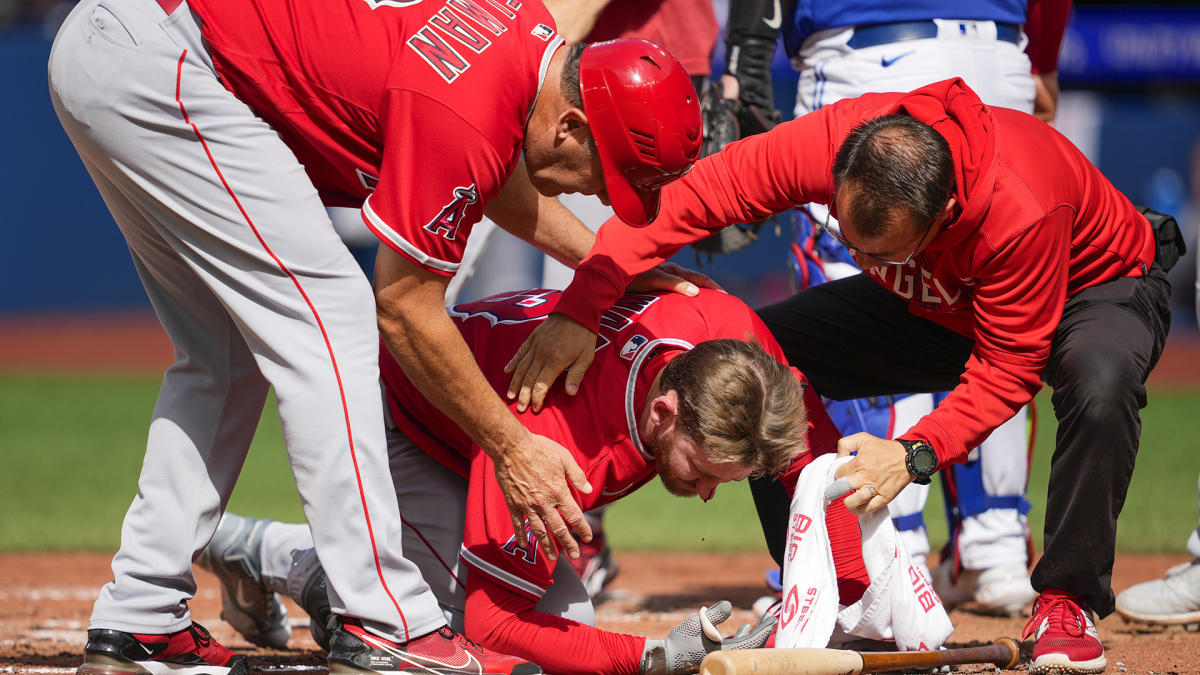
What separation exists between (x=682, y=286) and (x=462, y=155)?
1.13 metres

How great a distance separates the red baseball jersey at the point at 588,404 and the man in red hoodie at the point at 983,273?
108mm

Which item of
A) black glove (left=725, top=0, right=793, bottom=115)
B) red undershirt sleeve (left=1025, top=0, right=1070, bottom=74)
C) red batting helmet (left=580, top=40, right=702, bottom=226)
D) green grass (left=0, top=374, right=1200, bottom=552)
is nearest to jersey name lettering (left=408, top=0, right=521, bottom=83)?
red batting helmet (left=580, top=40, right=702, bottom=226)

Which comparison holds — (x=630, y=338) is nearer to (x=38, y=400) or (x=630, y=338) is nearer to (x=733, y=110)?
(x=733, y=110)

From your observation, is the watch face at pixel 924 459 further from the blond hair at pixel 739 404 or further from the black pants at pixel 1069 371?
the black pants at pixel 1069 371

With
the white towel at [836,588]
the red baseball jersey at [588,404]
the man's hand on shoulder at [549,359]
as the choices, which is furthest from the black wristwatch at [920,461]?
the man's hand on shoulder at [549,359]

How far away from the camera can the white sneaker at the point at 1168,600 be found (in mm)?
4188

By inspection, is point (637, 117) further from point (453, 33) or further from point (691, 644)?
point (691, 644)

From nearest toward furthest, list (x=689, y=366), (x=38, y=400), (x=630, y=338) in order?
(x=689, y=366) < (x=630, y=338) < (x=38, y=400)

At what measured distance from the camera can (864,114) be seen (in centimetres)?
360

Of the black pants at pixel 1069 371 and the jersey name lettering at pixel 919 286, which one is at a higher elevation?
the jersey name lettering at pixel 919 286

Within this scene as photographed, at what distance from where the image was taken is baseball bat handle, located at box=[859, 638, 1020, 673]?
10.3ft

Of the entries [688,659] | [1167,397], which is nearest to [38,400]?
[688,659]

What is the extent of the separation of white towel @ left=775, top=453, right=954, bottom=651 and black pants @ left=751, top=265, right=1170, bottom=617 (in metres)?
0.40

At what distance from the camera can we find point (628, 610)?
4.83 meters
